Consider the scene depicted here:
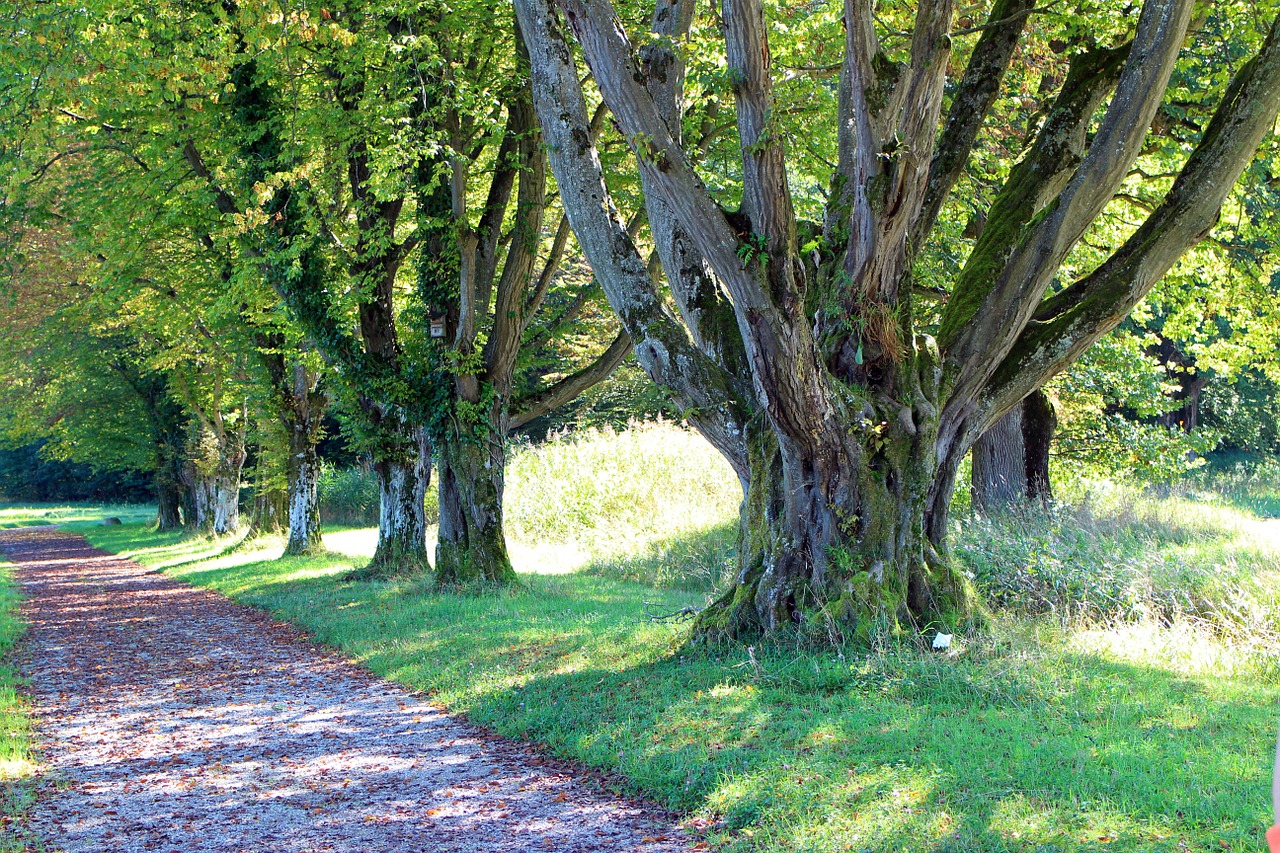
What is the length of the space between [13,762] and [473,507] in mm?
8011

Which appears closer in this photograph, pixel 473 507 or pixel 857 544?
pixel 857 544

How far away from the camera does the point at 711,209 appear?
7.73 meters

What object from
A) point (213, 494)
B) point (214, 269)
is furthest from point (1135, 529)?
point (213, 494)

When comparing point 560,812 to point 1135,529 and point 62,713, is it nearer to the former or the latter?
point 62,713

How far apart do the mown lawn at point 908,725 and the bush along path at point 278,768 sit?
0.39m

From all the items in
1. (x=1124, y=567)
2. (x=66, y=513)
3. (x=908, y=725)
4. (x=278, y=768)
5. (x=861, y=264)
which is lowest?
(x=278, y=768)

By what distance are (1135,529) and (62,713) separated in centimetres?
1207

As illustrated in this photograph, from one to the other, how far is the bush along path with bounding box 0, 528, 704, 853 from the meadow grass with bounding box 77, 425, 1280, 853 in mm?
377

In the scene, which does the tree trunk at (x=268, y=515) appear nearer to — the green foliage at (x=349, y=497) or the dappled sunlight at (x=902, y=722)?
the green foliage at (x=349, y=497)

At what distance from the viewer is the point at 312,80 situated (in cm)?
1527

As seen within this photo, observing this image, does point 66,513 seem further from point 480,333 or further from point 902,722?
point 902,722

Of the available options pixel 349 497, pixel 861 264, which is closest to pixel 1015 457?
pixel 861 264

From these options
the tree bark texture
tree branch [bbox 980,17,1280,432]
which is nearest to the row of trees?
tree branch [bbox 980,17,1280,432]

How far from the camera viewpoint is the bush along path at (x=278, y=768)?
18.0 ft
